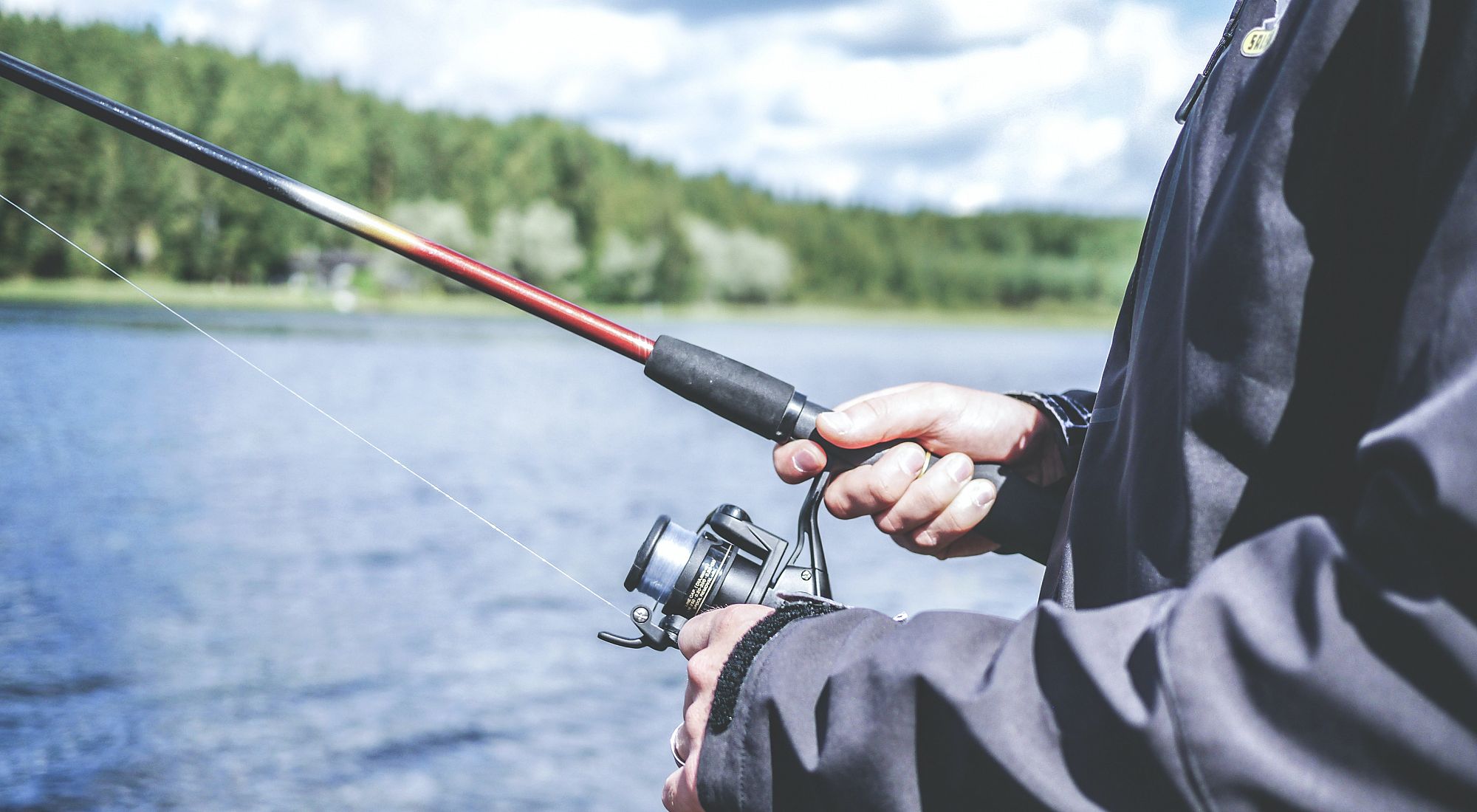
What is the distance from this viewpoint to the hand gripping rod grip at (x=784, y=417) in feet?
5.93

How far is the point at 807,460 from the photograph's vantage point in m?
1.82

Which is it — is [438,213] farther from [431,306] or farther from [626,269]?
[626,269]

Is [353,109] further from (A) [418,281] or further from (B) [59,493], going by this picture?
(B) [59,493]

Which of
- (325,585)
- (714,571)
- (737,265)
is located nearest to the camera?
(714,571)

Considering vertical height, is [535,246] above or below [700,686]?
above

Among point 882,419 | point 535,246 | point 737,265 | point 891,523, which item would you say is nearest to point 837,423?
point 882,419

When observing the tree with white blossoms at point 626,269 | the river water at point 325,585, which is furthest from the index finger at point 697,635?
the tree with white blossoms at point 626,269

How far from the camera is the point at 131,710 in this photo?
5.59 m

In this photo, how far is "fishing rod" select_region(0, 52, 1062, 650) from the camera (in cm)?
177

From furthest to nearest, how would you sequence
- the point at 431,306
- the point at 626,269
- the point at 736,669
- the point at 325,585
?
the point at 626,269 < the point at 431,306 < the point at 325,585 < the point at 736,669

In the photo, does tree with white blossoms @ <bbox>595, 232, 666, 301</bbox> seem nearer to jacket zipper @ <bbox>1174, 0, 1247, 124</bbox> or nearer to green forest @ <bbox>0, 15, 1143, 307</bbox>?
green forest @ <bbox>0, 15, 1143, 307</bbox>

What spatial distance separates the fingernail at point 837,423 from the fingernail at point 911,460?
105mm

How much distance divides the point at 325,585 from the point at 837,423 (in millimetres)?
7089

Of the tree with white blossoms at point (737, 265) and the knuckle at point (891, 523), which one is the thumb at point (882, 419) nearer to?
the knuckle at point (891, 523)
